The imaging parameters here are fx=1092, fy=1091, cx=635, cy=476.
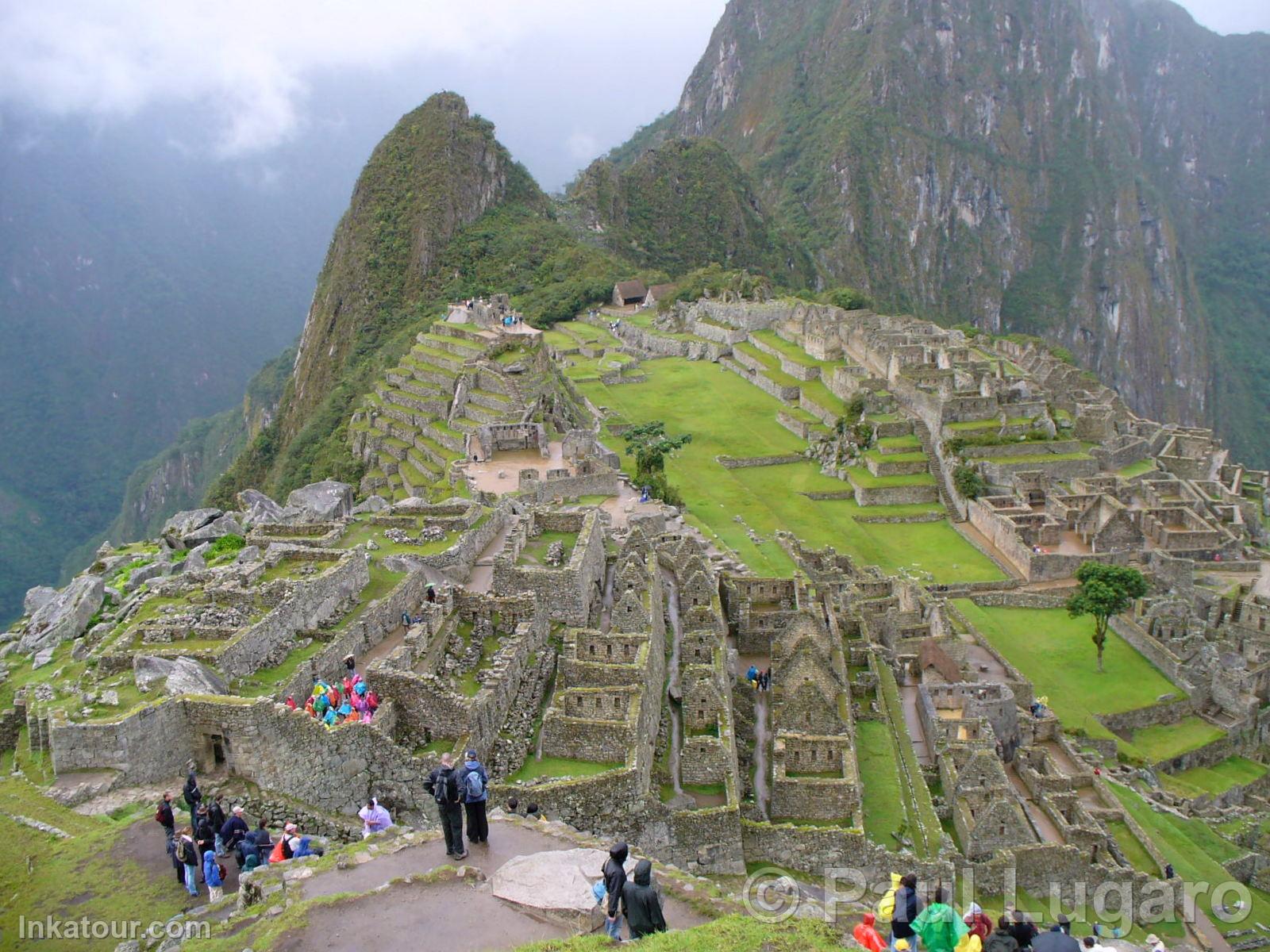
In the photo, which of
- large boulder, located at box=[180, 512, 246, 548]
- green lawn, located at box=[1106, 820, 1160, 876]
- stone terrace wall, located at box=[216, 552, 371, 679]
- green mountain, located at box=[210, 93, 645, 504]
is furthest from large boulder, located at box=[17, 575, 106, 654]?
green mountain, located at box=[210, 93, 645, 504]

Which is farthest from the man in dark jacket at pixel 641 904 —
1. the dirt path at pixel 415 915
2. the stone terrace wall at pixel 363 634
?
the stone terrace wall at pixel 363 634

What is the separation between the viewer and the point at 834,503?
4856cm

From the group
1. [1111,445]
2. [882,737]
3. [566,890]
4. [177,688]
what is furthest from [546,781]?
[1111,445]

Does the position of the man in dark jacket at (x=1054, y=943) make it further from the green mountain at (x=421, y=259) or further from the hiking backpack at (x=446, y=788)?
the green mountain at (x=421, y=259)

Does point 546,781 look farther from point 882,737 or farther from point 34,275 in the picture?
point 34,275

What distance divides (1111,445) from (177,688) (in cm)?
4854

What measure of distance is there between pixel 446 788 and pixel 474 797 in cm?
42

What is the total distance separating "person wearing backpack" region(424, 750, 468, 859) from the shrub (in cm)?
3980

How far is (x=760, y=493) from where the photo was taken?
47.3m

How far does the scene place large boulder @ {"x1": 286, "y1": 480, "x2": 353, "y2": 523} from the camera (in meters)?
30.1

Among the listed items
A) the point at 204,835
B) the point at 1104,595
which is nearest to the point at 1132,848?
the point at 1104,595

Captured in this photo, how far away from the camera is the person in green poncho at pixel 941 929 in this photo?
36.0 ft

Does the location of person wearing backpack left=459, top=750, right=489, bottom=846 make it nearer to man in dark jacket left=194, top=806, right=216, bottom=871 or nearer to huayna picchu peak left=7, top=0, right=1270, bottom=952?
huayna picchu peak left=7, top=0, right=1270, bottom=952

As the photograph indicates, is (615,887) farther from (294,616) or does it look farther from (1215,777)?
(1215,777)
